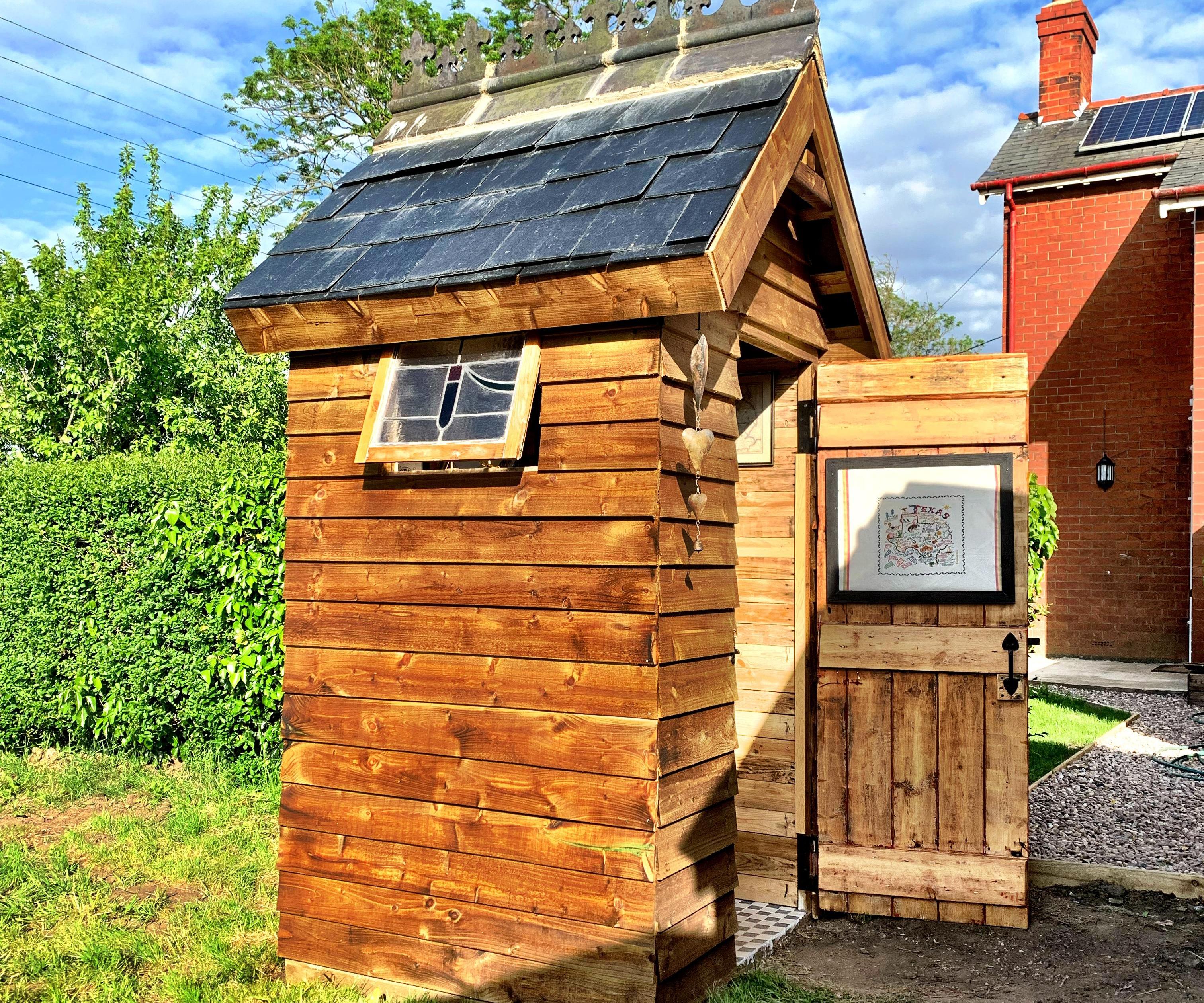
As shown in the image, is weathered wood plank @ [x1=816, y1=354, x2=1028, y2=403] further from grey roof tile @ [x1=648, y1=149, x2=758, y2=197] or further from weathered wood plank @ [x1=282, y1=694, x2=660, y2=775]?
weathered wood plank @ [x1=282, y1=694, x2=660, y2=775]

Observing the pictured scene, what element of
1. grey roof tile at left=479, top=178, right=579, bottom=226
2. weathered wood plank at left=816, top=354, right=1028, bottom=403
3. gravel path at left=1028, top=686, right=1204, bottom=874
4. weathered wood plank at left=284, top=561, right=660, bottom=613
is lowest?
gravel path at left=1028, top=686, right=1204, bottom=874

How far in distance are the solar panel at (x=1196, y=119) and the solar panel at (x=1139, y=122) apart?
0.06 metres

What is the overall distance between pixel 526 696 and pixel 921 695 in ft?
6.81

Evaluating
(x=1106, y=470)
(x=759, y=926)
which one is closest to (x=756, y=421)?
(x=759, y=926)

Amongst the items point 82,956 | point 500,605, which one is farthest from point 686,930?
point 82,956

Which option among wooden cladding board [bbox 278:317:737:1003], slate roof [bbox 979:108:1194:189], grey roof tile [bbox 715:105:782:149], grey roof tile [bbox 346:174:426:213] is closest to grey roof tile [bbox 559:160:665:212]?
grey roof tile [bbox 715:105:782:149]

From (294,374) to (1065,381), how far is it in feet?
40.0

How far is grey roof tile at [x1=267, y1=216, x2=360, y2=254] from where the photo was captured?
4.29m

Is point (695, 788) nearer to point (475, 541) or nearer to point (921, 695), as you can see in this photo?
point (475, 541)

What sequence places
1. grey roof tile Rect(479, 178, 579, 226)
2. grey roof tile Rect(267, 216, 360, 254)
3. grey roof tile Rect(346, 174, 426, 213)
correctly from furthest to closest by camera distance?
grey roof tile Rect(346, 174, 426, 213) → grey roof tile Rect(267, 216, 360, 254) → grey roof tile Rect(479, 178, 579, 226)

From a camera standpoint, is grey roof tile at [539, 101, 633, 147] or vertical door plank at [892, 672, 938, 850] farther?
vertical door plank at [892, 672, 938, 850]

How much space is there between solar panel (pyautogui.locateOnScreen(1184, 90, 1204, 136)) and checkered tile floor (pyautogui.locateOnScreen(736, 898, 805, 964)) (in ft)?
41.4

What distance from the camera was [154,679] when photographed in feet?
23.6

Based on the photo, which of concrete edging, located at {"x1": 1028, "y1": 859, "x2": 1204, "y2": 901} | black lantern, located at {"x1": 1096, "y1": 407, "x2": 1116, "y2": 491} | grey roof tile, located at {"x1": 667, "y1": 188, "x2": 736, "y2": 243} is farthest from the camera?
black lantern, located at {"x1": 1096, "y1": 407, "x2": 1116, "y2": 491}
